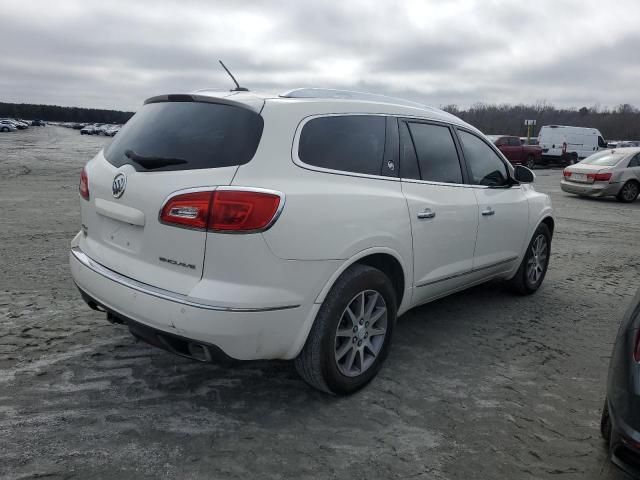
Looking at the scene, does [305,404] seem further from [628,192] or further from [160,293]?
[628,192]

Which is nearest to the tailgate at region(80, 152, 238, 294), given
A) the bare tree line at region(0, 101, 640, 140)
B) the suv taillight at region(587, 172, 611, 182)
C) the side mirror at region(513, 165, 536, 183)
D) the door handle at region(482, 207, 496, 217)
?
the door handle at region(482, 207, 496, 217)

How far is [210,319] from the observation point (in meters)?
2.59

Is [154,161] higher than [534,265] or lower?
higher

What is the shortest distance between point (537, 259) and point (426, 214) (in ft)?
8.11

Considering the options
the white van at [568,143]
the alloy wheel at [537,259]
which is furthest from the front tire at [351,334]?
the white van at [568,143]

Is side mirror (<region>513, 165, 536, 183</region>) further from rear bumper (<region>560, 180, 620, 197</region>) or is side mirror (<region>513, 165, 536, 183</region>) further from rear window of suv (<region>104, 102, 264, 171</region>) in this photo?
rear bumper (<region>560, 180, 620, 197</region>)

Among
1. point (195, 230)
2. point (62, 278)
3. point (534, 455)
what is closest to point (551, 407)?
point (534, 455)

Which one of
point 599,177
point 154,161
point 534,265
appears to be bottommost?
point 534,265

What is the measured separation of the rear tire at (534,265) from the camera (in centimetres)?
530

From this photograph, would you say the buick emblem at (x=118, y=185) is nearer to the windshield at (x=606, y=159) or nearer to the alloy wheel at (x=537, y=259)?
the alloy wheel at (x=537, y=259)

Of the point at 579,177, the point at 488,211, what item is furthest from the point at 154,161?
the point at 579,177

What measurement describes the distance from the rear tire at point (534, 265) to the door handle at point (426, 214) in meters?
2.01

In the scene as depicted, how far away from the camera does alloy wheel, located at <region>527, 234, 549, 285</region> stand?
17.8 feet

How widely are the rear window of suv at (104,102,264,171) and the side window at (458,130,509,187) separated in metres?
2.16
